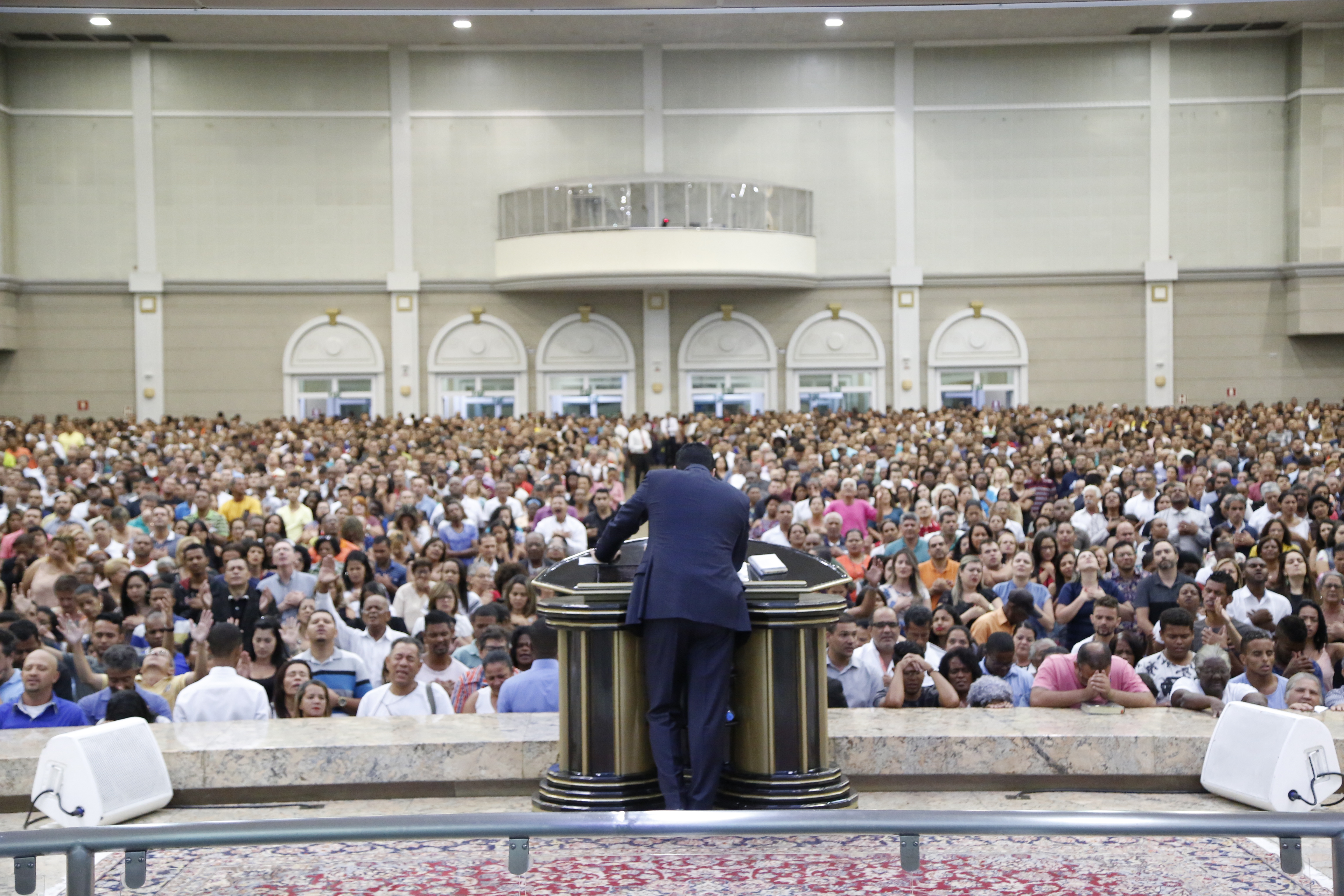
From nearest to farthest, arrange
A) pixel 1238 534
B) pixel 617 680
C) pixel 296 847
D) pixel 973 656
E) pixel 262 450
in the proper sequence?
pixel 296 847
pixel 617 680
pixel 973 656
pixel 1238 534
pixel 262 450

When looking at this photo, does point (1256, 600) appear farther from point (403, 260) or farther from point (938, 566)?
point (403, 260)

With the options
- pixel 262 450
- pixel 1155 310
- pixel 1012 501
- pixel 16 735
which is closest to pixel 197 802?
pixel 16 735

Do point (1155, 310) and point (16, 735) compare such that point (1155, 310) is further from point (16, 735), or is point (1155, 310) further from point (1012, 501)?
point (16, 735)

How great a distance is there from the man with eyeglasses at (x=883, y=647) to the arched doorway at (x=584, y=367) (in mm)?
23416

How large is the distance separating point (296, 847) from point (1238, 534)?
31.6 feet

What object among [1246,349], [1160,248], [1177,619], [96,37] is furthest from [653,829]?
[96,37]

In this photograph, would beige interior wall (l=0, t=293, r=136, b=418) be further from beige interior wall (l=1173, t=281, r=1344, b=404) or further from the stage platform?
the stage platform

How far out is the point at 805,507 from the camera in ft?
42.3

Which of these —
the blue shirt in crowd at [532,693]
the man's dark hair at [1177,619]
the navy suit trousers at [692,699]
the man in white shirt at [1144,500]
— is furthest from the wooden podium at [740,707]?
the man in white shirt at [1144,500]

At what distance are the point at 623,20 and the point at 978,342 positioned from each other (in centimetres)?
1063

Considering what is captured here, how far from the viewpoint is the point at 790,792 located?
463 centimetres

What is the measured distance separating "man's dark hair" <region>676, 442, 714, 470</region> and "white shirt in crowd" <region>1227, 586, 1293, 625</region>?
5260mm

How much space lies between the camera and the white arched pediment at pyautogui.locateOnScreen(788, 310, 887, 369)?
3048 centimetres

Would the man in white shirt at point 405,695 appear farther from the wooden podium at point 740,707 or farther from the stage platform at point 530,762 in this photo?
the wooden podium at point 740,707
